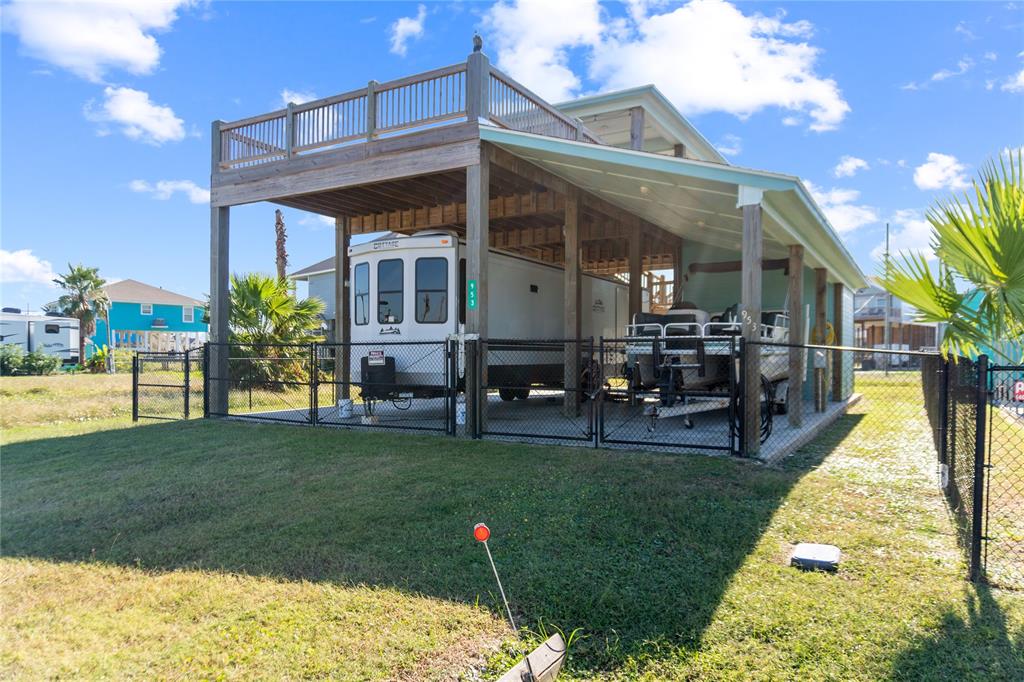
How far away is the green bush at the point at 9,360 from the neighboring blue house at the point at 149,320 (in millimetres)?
14833

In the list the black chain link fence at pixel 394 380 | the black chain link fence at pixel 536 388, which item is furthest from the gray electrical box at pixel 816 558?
the black chain link fence at pixel 394 380

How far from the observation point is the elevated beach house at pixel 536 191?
7.68 m

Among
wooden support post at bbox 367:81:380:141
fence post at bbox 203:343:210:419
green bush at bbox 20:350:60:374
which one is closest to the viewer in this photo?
wooden support post at bbox 367:81:380:141

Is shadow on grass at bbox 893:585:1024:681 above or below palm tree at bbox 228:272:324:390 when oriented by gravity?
below

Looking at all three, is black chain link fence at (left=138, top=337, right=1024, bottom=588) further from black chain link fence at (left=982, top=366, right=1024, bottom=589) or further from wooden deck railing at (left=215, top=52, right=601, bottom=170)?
wooden deck railing at (left=215, top=52, right=601, bottom=170)

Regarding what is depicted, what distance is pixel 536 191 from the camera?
410 inches

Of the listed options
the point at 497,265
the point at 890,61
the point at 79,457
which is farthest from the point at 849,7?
the point at 79,457

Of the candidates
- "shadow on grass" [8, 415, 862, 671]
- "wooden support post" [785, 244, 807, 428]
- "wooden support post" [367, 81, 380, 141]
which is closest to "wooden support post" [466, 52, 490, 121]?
"wooden support post" [367, 81, 380, 141]

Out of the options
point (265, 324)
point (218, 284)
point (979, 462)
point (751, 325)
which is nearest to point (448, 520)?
point (979, 462)

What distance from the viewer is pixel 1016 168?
334 centimetres

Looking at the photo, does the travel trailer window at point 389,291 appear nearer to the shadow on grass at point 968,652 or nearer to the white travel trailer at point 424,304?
the white travel trailer at point 424,304

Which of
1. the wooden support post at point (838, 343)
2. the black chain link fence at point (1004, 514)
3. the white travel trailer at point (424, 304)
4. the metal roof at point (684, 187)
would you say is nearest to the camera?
A: the black chain link fence at point (1004, 514)

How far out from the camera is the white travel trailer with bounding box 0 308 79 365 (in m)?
26.1

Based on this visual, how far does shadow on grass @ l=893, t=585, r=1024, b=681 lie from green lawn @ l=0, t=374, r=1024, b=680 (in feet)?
0.04
